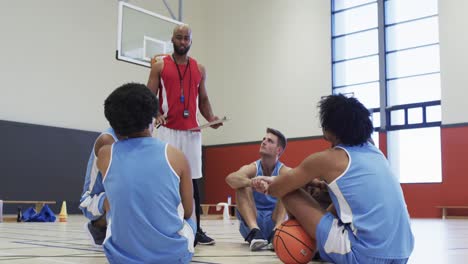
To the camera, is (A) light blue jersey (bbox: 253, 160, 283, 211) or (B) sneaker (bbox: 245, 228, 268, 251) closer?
(B) sneaker (bbox: 245, 228, 268, 251)

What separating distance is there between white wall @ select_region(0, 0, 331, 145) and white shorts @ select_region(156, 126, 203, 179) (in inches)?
374

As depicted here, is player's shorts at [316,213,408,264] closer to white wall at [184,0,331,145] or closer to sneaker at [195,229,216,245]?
sneaker at [195,229,216,245]

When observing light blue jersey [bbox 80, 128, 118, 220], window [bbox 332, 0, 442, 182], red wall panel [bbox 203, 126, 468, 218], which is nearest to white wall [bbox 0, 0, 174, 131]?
red wall panel [bbox 203, 126, 468, 218]

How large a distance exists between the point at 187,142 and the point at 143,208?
6.15ft

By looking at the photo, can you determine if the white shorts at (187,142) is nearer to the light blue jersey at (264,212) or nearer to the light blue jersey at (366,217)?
the light blue jersey at (264,212)

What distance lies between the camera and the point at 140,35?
1089 centimetres

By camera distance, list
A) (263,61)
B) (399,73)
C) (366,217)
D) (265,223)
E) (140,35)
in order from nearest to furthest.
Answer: (366,217) < (265,223) < (140,35) < (399,73) < (263,61)

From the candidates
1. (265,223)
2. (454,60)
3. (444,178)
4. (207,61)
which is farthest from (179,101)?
(207,61)

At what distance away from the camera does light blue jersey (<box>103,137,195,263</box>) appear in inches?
92.0

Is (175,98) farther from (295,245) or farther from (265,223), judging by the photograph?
(295,245)

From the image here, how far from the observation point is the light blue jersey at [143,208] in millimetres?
2338

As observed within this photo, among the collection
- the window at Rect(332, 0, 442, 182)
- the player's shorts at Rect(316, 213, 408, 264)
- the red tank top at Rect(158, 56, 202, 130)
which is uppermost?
the window at Rect(332, 0, 442, 182)

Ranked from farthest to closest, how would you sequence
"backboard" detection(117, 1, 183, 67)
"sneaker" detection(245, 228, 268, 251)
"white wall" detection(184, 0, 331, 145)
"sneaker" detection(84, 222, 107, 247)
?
"white wall" detection(184, 0, 331, 145), "backboard" detection(117, 1, 183, 67), "sneaker" detection(245, 228, 268, 251), "sneaker" detection(84, 222, 107, 247)

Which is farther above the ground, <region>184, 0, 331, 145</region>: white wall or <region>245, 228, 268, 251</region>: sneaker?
<region>184, 0, 331, 145</region>: white wall
